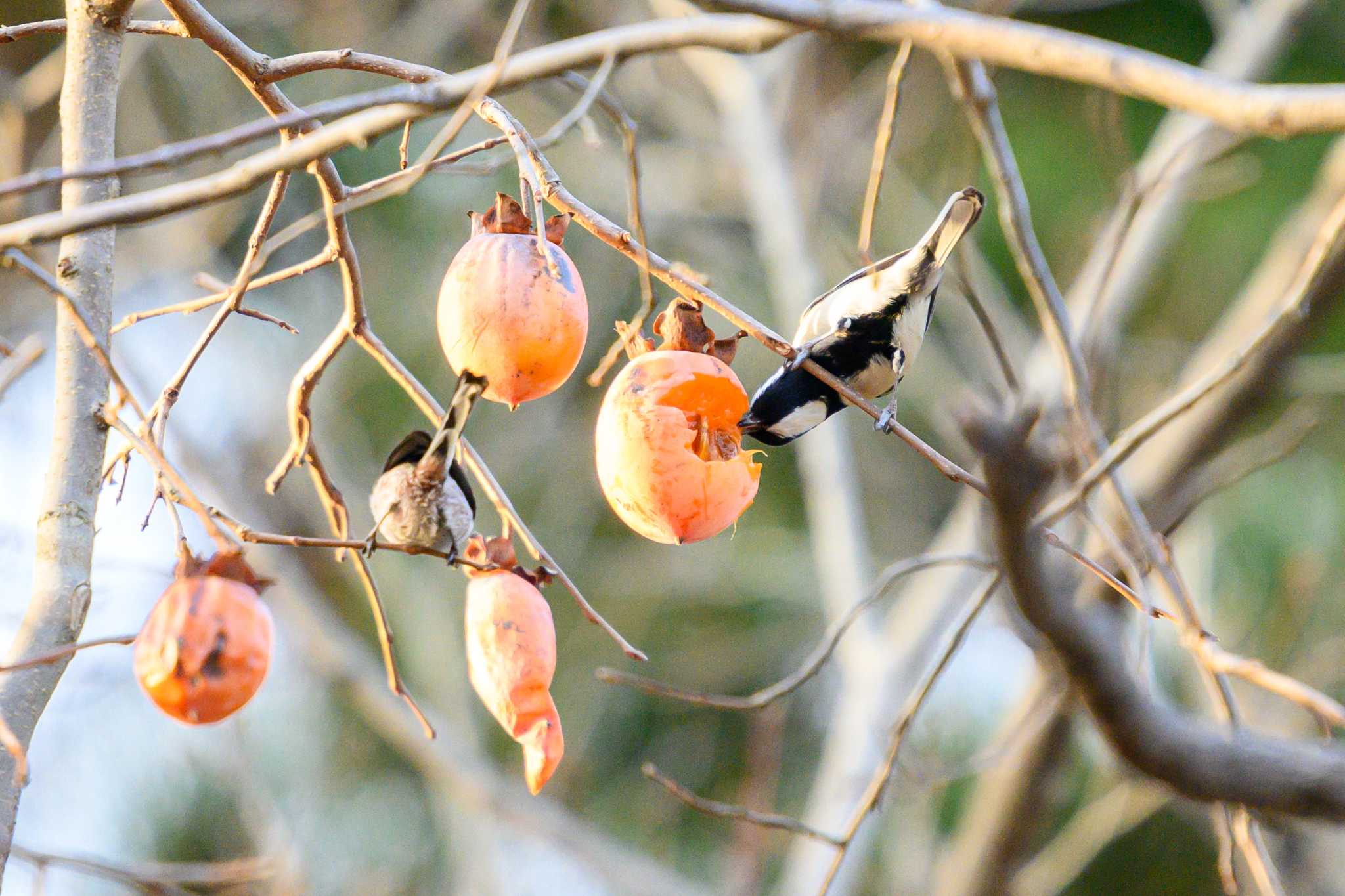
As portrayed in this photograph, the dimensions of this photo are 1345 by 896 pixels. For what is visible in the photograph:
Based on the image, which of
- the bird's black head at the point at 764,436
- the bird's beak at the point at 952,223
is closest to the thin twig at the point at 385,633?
the bird's black head at the point at 764,436

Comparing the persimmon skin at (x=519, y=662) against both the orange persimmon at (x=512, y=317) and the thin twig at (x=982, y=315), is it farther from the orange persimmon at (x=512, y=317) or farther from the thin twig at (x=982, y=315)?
the thin twig at (x=982, y=315)

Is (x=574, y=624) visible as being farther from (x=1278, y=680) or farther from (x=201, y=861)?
(x=1278, y=680)

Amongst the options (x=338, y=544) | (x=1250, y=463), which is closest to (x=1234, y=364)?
(x=1250, y=463)

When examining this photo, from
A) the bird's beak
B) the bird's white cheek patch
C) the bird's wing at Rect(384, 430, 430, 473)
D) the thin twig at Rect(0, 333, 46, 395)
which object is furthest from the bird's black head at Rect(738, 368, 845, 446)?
the thin twig at Rect(0, 333, 46, 395)

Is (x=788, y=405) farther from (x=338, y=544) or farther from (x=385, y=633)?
(x=338, y=544)

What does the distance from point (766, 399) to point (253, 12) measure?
362 cm

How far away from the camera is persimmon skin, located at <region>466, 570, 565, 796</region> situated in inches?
39.9

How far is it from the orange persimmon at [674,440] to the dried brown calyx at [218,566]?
0.93 feet

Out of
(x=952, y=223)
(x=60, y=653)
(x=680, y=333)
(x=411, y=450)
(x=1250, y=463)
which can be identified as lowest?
(x=60, y=653)

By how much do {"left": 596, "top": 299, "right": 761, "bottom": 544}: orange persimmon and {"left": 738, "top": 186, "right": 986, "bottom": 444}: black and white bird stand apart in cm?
37

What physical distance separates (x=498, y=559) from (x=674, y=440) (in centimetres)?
21

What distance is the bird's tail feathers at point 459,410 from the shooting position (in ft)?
3.05

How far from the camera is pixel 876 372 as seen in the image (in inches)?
60.6

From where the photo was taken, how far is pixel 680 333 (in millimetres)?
1060
